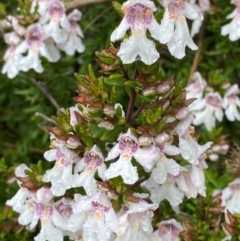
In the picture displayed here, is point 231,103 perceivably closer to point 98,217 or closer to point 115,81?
point 115,81

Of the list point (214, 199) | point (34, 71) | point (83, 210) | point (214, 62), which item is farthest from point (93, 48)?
point (83, 210)

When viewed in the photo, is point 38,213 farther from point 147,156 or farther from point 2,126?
point 2,126

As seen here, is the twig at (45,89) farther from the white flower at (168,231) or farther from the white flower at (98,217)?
the white flower at (98,217)

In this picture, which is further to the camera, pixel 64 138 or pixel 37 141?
pixel 37 141

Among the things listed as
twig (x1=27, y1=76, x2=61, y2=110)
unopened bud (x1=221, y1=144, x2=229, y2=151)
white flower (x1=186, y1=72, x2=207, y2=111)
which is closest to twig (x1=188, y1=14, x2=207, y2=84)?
white flower (x1=186, y1=72, x2=207, y2=111)

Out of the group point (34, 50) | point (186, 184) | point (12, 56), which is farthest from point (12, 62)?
point (186, 184)

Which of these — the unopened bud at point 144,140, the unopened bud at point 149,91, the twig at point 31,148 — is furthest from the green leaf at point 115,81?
the twig at point 31,148
